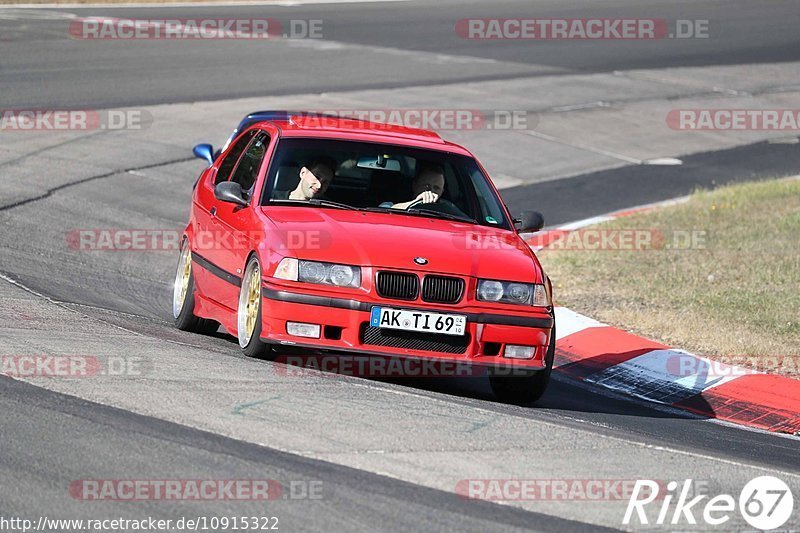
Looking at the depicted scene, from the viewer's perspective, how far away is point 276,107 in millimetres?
21594

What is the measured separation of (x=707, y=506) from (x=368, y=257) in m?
2.80

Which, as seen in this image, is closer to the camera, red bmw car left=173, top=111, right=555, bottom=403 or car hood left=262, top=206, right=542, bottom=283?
red bmw car left=173, top=111, right=555, bottom=403

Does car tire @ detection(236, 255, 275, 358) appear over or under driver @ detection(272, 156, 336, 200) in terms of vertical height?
under

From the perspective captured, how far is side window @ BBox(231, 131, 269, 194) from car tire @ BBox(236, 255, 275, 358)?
2.92 ft

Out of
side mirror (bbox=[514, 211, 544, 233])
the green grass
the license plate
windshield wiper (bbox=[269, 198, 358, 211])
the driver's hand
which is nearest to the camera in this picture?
the license plate

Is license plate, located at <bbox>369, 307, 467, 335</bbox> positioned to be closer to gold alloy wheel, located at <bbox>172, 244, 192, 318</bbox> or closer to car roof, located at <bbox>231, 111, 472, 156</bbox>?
car roof, located at <bbox>231, 111, 472, 156</bbox>

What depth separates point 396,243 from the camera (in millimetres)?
8484

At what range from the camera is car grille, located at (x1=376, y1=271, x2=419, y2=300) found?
8.23m

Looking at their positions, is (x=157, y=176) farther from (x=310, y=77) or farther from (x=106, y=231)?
(x=310, y=77)

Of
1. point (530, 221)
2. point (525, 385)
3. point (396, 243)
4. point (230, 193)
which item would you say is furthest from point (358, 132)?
point (525, 385)

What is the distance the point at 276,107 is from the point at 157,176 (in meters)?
4.89

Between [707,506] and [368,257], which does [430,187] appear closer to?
[368,257]

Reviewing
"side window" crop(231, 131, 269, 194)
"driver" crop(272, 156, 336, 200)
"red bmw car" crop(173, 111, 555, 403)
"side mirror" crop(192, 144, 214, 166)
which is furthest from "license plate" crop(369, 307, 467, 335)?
"side mirror" crop(192, 144, 214, 166)

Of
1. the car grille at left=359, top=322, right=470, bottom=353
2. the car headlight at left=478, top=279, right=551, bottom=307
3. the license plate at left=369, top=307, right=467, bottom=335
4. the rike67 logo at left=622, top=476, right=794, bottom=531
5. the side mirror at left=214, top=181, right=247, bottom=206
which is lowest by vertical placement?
the rike67 logo at left=622, top=476, right=794, bottom=531
